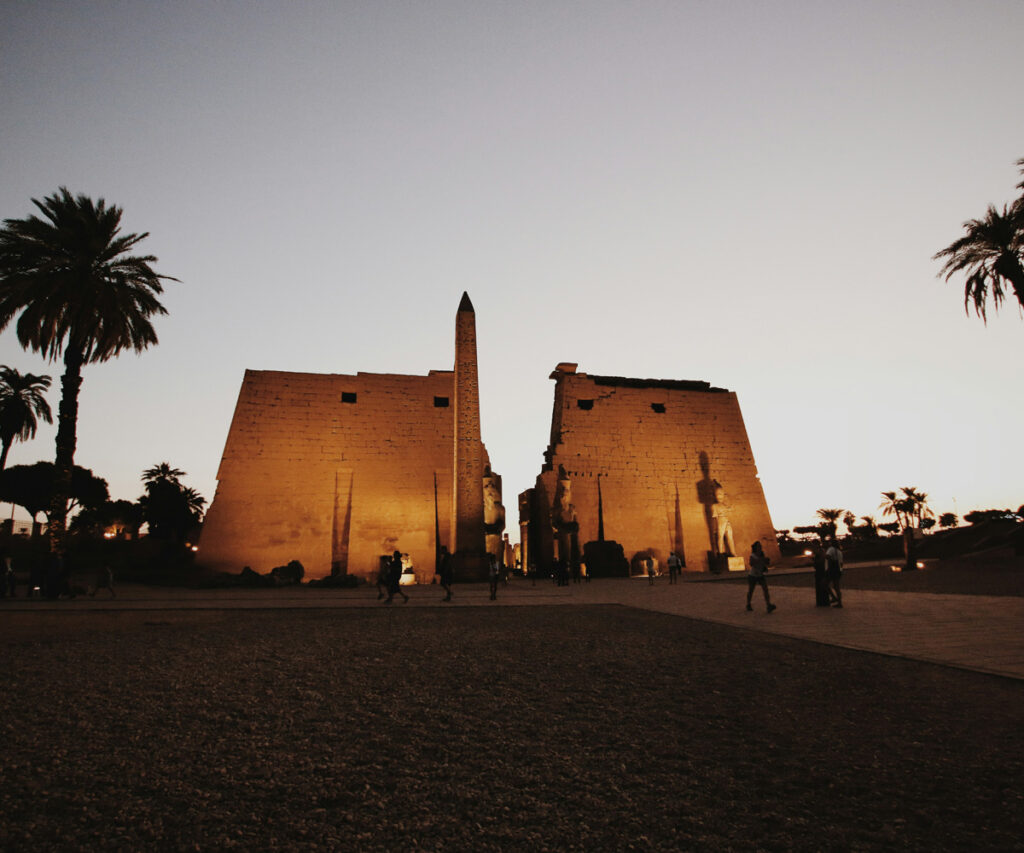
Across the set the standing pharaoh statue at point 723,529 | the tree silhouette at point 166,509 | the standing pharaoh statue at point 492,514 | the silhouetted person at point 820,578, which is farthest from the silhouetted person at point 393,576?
the tree silhouette at point 166,509

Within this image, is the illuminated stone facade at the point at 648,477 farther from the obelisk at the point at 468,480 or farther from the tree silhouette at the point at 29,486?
the tree silhouette at the point at 29,486

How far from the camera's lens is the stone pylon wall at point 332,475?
22.5 meters

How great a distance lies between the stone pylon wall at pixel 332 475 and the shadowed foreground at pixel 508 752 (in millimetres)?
18248

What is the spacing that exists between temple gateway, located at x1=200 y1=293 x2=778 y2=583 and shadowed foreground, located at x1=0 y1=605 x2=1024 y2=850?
15228mm

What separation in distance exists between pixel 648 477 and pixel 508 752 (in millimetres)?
24534

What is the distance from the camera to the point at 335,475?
2383cm

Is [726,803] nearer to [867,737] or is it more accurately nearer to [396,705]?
[867,737]

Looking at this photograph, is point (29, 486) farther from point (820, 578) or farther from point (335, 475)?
point (820, 578)

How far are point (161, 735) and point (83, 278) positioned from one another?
1519 cm

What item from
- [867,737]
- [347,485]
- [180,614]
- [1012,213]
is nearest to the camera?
[867,737]

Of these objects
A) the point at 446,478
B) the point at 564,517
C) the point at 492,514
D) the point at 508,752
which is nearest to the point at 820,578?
the point at 508,752

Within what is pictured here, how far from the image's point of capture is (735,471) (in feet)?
89.8

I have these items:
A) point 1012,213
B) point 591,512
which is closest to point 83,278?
point 591,512

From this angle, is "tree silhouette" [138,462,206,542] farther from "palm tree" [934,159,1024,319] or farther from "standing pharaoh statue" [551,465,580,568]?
"palm tree" [934,159,1024,319]
